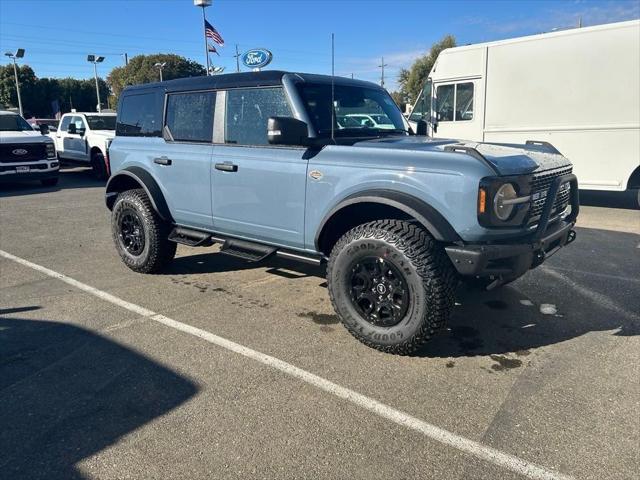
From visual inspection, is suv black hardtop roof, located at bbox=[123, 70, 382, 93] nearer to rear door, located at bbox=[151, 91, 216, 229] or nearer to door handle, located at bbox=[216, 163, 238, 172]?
rear door, located at bbox=[151, 91, 216, 229]

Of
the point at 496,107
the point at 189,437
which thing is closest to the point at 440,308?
the point at 189,437

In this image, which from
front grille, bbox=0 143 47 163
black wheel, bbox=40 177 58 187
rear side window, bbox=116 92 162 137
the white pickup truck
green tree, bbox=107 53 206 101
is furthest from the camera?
green tree, bbox=107 53 206 101

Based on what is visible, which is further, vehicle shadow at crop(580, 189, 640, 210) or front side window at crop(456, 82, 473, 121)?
front side window at crop(456, 82, 473, 121)

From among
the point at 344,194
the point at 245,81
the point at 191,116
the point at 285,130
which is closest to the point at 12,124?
the point at 191,116

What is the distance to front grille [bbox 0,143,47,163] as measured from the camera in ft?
41.2

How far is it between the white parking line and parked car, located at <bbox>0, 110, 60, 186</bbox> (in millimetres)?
10278

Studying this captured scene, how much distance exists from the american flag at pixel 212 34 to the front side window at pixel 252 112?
17.2 m

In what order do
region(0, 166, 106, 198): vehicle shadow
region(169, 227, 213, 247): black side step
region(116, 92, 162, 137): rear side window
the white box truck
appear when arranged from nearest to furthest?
region(169, 227, 213, 247): black side step
region(116, 92, 162, 137): rear side window
the white box truck
region(0, 166, 106, 198): vehicle shadow

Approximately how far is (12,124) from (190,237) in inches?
451

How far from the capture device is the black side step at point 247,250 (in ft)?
14.3

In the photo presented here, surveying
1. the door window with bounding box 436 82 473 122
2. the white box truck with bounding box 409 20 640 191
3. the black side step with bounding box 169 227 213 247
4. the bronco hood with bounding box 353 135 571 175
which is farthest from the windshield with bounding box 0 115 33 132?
the bronco hood with bounding box 353 135 571 175

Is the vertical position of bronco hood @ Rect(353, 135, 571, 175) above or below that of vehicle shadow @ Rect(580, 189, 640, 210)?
above

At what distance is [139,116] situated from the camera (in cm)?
559

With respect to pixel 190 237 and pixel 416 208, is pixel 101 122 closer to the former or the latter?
pixel 190 237
